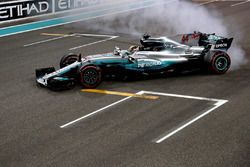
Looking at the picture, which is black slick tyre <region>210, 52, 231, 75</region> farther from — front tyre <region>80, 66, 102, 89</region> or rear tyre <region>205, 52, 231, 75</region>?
front tyre <region>80, 66, 102, 89</region>

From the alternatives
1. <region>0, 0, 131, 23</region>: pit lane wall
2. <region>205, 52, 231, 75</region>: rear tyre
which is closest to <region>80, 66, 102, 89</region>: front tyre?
<region>205, 52, 231, 75</region>: rear tyre

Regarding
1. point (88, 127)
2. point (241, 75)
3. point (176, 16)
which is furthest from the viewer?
point (176, 16)

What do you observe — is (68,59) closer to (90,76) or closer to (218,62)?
(90,76)

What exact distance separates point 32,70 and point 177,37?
497 centimetres

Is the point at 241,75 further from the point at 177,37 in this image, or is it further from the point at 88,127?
the point at 88,127

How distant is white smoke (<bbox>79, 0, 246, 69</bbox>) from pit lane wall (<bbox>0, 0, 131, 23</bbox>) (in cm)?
272

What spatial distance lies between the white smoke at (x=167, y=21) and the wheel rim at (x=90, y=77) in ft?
21.9

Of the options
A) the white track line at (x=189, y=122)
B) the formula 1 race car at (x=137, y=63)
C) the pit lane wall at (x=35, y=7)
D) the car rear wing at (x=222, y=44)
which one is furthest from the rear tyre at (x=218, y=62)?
the pit lane wall at (x=35, y=7)

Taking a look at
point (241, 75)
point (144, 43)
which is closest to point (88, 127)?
point (144, 43)

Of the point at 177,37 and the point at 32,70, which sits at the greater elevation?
the point at 177,37

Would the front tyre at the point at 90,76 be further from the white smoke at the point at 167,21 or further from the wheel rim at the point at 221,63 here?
the white smoke at the point at 167,21

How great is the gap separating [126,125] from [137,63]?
3.42 metres

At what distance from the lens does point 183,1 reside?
30.2 meters

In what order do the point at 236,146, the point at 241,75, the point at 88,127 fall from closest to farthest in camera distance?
1. the point at 236,146
2. the point at 88,127
3. the point at 241,75
